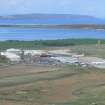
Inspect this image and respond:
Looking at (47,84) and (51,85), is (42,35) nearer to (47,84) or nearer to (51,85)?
(47,84)

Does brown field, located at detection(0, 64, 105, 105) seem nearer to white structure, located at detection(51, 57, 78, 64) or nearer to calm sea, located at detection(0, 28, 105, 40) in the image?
white structure, located at detection(51, 57, 78, 64)

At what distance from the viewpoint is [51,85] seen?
2319 centimetres

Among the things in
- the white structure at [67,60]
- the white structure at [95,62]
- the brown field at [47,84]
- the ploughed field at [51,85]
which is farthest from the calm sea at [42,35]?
the brown field at [47,84]

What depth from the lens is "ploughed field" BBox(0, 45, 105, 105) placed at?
18875 millimetres

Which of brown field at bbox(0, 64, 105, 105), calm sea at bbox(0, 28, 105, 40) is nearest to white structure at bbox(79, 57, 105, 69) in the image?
brown field at bbox(0, 64, 105, 105)

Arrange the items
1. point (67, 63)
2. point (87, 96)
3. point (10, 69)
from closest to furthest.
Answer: point (87, 96)
point (10, 69)
point (67, 63)

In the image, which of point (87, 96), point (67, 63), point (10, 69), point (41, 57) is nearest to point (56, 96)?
point (87, 96)

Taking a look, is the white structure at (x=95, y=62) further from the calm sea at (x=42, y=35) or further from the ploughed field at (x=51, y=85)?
the calm sea at (x=42, y=35)

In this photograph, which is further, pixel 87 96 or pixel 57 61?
pixel 57 61

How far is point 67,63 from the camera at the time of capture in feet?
111

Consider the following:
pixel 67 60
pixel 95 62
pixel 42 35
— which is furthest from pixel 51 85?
pixel 42 35

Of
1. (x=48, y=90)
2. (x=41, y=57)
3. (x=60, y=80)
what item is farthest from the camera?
(x=41, y=57)

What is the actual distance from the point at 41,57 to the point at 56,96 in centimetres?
1614

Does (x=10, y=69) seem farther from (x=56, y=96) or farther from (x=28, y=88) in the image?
(x=56, y=96)
